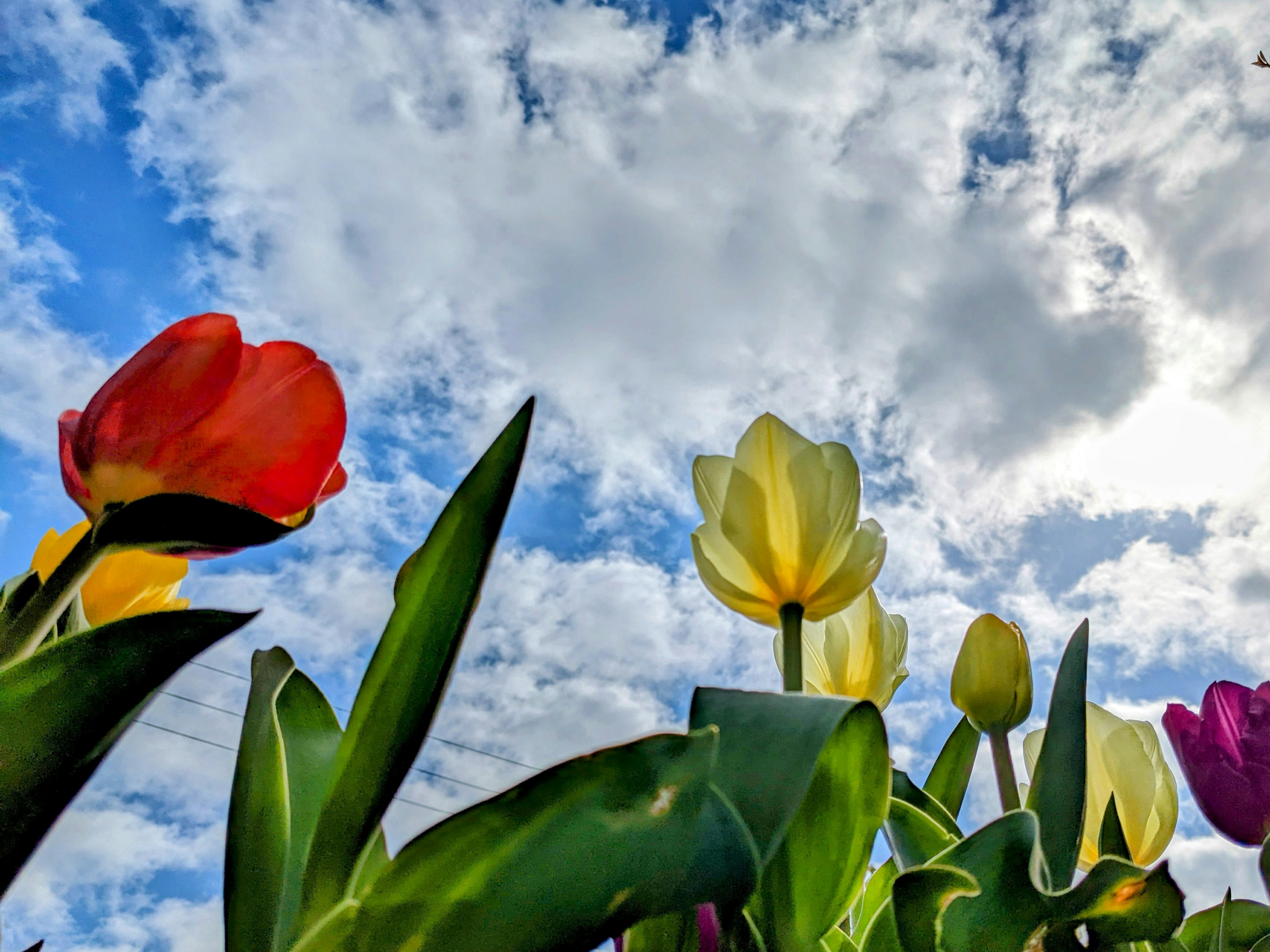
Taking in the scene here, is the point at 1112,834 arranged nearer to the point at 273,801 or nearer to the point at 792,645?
the point at 792,645

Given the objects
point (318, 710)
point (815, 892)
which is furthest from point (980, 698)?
point (318, 710)

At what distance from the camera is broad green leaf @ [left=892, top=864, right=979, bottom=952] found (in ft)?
0.85

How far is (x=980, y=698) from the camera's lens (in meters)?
0.44

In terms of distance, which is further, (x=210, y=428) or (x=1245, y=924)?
(x=1245, y=924)

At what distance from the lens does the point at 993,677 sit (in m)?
0.44

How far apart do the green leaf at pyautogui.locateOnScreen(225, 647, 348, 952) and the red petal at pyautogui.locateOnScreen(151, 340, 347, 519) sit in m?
0.06

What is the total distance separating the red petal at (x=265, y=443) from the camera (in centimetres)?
28

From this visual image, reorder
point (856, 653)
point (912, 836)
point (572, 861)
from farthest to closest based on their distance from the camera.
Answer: point (856, 653)
point (912, 836)
point (572, 861)

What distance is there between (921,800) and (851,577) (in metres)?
0.12

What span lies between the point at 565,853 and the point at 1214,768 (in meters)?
0.36

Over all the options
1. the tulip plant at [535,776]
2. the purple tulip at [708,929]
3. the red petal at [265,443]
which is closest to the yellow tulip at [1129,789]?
the tulip plant at [535,776]

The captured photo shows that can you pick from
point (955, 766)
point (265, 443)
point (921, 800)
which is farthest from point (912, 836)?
point (265, 443)

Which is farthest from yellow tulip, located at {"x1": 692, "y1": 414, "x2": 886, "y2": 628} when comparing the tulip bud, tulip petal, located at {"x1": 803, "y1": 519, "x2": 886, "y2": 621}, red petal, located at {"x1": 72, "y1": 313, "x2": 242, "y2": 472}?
red petal, located at {"x1": 72, "y1": 313, "x2": 242, "y2": 472}

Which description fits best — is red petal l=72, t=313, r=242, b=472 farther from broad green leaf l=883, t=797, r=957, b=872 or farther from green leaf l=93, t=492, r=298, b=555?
broad green leaf l=883, t=797, r=957, b=872
